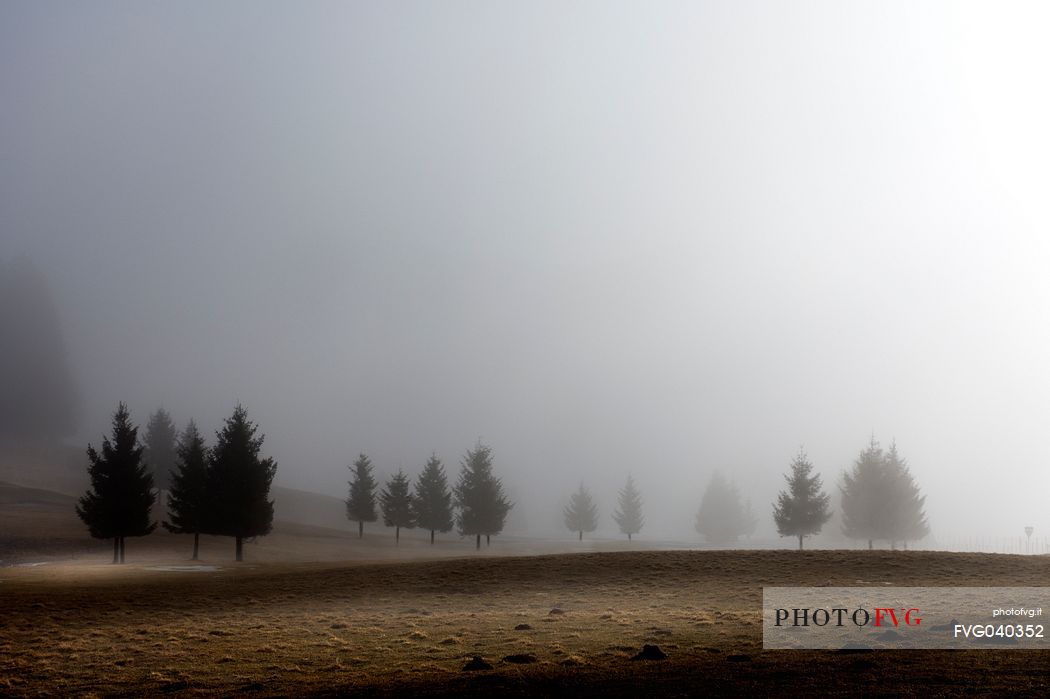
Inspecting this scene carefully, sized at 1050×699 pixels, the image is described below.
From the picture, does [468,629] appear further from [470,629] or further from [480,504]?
[480,504]

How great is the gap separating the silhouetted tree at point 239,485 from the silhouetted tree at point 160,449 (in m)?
41.5

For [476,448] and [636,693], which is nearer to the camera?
[636,693]

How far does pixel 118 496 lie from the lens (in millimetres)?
57500

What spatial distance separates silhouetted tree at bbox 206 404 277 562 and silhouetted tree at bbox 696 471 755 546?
68941mm

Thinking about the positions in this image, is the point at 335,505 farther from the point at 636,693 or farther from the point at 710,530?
the point at 636,693

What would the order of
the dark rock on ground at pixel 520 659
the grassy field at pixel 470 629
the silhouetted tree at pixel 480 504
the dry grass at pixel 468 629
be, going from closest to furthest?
1. the grassy field at pixel 470 629
2. the dry grass at pixel 468 629
3. the dark rock on ground at pixel 520 659
4. the silhouetted tree at pixel 480 504

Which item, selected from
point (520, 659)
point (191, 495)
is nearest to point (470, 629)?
point (520, 659)

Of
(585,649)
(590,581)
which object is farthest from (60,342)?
(585,649)

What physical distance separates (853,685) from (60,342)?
624 feet

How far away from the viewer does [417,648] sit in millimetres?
21281

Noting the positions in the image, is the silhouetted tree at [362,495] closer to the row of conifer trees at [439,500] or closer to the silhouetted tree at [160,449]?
the row of conifer trees at [439,500]

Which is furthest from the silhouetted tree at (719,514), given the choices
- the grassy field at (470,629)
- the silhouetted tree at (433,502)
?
the grassy field at (470,629)

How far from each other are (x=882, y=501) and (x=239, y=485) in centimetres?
6007

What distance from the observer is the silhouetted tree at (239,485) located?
57969mm
